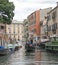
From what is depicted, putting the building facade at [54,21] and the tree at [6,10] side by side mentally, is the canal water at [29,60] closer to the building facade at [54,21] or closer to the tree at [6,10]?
the tree at [6,10]

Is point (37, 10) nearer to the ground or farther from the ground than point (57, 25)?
farther from the ground

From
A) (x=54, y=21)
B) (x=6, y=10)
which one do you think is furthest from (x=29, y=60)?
(x=54, y=21)

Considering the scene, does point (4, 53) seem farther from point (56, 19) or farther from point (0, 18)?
point (56, 19)

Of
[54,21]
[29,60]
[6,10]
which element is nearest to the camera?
[29,60]

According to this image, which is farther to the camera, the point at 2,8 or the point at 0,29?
the point at 0,29

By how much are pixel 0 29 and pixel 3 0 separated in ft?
67.2

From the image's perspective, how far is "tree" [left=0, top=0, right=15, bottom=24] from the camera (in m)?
75.1

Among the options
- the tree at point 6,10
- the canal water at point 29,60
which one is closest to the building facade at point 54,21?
the tree at point 6,10

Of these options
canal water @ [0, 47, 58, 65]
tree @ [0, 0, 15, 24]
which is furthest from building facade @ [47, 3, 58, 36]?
canal water @ [0, 47, 58, 65]

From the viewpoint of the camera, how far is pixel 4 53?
5962 centimetres

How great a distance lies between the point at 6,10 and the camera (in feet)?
249

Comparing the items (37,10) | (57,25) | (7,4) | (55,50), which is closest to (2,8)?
(7,4)

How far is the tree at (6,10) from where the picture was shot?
246 ft

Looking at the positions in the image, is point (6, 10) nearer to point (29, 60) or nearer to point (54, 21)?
point (54, 21)
